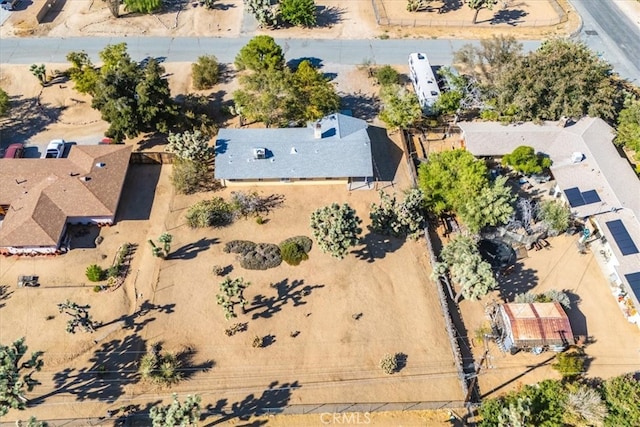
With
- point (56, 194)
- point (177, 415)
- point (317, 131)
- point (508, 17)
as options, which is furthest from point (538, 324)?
point (508, 17)

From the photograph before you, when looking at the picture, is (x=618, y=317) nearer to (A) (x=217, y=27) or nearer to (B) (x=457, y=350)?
(B) (x=457, y=350)

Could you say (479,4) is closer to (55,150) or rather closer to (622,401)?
(622,401)

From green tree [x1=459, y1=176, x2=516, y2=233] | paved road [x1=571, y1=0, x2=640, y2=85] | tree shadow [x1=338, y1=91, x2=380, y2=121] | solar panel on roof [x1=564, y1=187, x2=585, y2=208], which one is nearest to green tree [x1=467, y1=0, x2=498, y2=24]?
paved road [x1=571, y1=0, x2=640, y2=85]

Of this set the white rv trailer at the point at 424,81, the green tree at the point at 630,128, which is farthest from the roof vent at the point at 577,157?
the white rv trailer at the point at 424,81

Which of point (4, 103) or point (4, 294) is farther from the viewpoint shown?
point (4, 103)

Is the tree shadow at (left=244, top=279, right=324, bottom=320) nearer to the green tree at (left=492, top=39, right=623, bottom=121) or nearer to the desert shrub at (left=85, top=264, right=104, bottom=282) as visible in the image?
the desert shrub at (left=85, top=264, right=104, bottom=282)

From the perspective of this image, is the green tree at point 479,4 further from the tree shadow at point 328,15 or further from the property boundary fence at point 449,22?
the tree shadow at point 328,15
